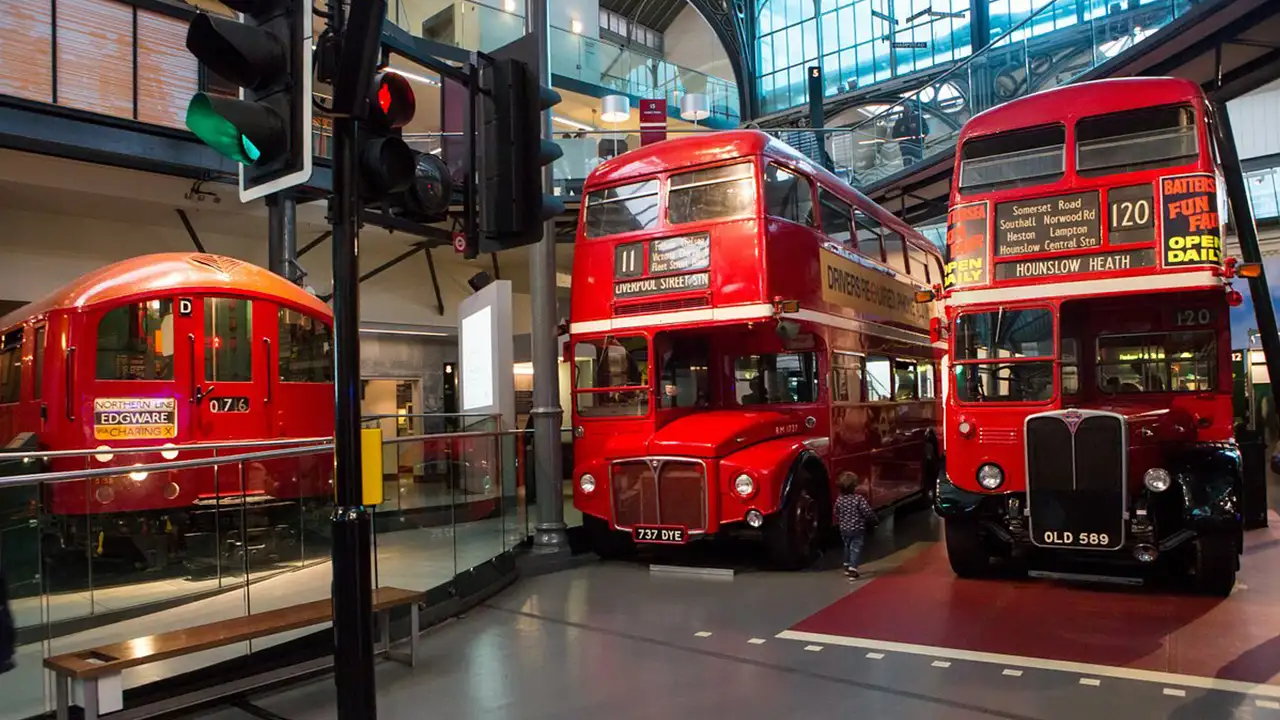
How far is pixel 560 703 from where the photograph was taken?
4.99m

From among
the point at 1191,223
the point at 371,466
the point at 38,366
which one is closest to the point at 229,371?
the point at 38,366

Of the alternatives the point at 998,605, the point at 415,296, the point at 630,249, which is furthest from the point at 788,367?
the point at 415,296

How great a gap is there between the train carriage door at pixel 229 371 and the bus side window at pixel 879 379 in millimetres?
6739

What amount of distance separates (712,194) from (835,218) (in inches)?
82.6

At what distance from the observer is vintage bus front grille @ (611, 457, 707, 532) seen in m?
8.41

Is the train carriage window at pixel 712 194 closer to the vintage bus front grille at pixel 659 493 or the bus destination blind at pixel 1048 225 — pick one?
the bus destination blind at pixel 1048 225

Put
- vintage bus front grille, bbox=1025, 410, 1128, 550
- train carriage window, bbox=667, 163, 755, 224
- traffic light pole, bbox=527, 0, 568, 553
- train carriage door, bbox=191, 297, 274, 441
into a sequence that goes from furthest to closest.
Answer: traffic light pole, bbox=527, 0, 568, 553 → train carriage door, bbox=191, 297, 274, 441 → train carriage window, bbox=667, 163, 755, 224 → vintage bus front grille, bbox=1025, 410, 1128, 550

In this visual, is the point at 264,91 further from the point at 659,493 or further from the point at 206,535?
the point at 659,493

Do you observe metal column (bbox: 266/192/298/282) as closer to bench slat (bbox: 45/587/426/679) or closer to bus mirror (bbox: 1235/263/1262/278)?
bench slat (bbox: 45/587/426/679)

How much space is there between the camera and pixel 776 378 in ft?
31.9

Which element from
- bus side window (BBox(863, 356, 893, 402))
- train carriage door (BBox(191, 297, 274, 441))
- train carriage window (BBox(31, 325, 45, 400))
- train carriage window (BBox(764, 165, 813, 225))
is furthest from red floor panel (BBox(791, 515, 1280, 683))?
train carriage window (BBox(31, 325, 45, 400))

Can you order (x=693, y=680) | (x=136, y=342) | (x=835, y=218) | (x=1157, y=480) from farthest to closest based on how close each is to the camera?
(x=835, y=218), (x=136, y=342), (x=1157, y=480), (x=693, y=680)

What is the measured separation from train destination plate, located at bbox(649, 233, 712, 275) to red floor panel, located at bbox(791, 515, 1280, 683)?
3.40 m

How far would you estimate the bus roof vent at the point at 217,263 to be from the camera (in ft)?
30.7
